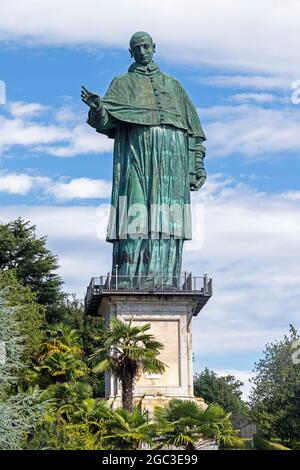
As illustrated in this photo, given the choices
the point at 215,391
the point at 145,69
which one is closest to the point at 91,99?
the point at 145,69

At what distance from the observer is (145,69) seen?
49.9 m

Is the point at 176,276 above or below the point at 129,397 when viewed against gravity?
above

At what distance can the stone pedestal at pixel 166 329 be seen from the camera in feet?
148

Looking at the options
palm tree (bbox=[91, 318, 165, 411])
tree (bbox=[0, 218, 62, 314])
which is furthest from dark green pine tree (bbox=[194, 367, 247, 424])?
palm tree (bbox=[91, 318, 165, 411])

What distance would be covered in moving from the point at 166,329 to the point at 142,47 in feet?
43.1

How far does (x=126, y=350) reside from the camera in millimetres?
36906

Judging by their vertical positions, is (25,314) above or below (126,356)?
above

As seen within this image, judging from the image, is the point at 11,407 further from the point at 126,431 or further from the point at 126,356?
the point at 126,356

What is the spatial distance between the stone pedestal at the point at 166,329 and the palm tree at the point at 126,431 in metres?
12.6

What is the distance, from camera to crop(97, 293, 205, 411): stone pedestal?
45.0 meters

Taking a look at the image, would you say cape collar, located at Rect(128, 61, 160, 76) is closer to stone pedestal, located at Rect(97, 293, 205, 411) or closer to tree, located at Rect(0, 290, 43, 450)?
stone pedestal, located at Rect(97, 293, 205, 411)
